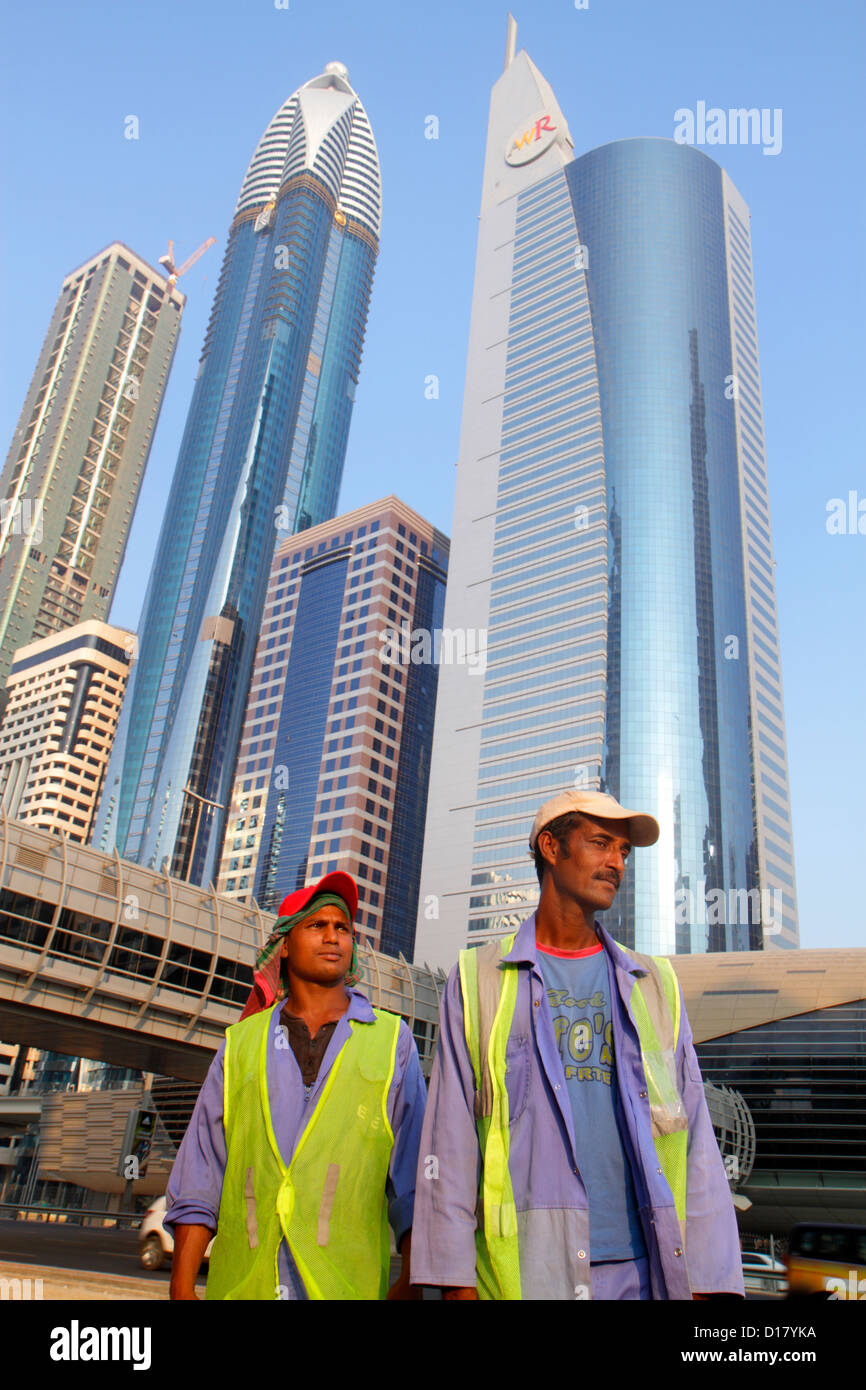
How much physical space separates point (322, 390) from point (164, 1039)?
7029 inches

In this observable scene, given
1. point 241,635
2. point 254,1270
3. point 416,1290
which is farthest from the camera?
point 241,635

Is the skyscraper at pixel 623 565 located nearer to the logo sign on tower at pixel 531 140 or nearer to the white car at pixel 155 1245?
the logo sign on tower at pixel 531 140

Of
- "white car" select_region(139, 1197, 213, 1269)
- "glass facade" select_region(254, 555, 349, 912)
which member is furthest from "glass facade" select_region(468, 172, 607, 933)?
"white car" select_region(139, 1197, 213, 1269)

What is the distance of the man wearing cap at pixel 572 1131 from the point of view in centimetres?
308

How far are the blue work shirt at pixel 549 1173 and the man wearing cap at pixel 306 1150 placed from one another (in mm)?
476

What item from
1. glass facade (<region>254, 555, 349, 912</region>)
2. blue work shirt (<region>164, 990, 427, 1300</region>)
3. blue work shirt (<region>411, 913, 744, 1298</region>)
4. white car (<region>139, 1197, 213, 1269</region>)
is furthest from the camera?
glass facade (<region>254, 555, 349, 912</region>)

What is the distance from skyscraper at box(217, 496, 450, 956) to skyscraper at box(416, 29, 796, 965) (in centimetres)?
613

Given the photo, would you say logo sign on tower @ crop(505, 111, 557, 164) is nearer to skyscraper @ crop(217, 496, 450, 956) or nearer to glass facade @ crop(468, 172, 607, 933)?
glass facade @ crop(468, 172, 607, 933)

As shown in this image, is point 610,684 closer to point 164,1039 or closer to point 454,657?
point 454,657

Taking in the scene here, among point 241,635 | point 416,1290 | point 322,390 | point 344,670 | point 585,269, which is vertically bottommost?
point 416,1290

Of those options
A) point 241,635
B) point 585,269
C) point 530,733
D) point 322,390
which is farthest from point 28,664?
point 585,269

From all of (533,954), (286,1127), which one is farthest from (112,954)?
(533,954)

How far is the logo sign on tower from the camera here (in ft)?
557

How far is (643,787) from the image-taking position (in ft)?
385
